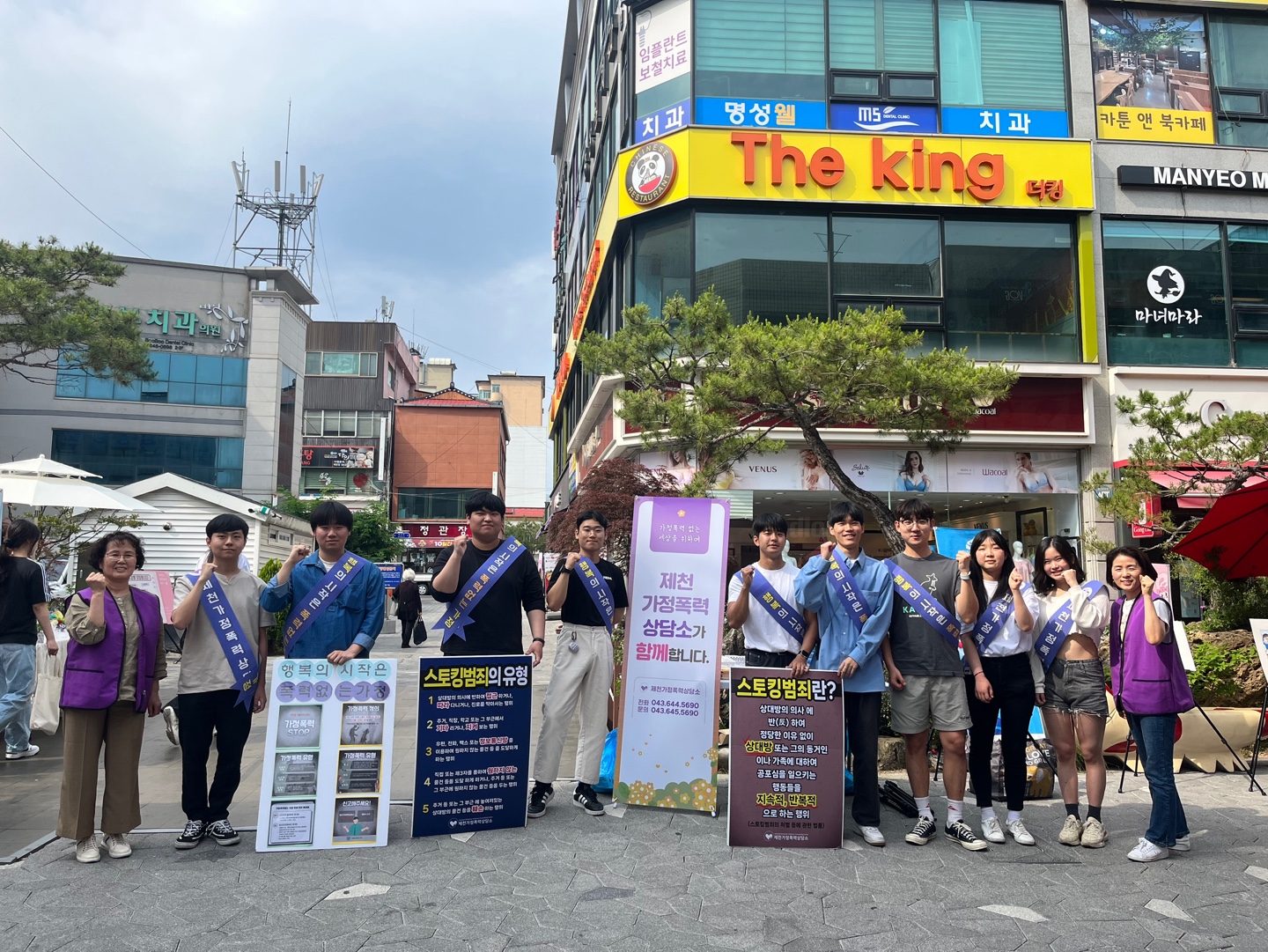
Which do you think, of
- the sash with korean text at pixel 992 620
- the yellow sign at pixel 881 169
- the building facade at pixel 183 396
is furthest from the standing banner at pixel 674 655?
the building facade at pixel 183 396

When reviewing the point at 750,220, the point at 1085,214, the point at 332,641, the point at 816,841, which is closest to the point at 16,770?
the point at 332,641

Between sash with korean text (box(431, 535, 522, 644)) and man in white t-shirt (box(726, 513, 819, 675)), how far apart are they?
1306mm

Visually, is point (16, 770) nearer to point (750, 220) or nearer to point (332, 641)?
point (332, 641)

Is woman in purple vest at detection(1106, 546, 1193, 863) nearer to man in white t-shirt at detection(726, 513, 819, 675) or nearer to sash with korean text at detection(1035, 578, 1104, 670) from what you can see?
sash with korean text at detection(1035, 578, 1104, 670)

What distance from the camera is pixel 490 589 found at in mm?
5160

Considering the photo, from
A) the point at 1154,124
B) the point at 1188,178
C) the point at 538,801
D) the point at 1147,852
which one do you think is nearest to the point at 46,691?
the point at 538,801

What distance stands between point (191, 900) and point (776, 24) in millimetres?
16138

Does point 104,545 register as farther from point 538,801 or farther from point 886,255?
point 886,255

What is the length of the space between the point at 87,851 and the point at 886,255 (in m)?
14.5

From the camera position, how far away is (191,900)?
3.86m

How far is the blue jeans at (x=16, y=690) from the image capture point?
657 cm

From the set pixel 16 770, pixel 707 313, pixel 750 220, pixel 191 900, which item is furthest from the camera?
pixel 750 220

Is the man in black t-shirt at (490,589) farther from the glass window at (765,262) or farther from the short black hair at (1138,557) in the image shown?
the glass window at (765,262)

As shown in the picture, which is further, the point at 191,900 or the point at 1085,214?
the point at 1085,214
